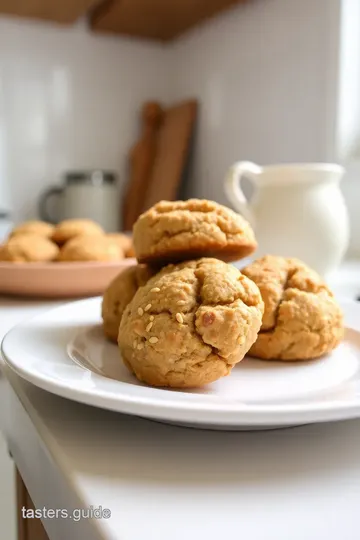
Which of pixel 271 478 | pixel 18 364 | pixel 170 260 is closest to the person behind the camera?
pixel 271 478

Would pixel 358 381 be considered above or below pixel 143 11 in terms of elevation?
below

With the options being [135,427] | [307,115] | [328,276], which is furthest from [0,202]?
[135,427]

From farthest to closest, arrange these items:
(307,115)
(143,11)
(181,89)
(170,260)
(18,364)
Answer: (181,89) → (143,11) → (307,115) → (170,260) → (18,364)

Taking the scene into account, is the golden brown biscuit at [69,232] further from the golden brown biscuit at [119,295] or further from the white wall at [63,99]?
the white wall at [63,99]

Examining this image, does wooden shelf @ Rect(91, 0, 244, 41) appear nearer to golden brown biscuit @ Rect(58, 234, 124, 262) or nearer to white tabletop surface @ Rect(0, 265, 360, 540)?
golden brown biscuit @ Rect(58, 234, 124, 262)

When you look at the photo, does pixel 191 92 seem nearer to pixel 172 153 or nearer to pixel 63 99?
pixel 172 153

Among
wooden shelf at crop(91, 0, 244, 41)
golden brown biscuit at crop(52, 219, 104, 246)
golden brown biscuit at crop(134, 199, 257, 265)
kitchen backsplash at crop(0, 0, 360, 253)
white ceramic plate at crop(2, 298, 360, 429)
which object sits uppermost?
wooden shelf at crop(91, 0, 244, 41)

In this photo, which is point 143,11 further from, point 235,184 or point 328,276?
point 328,276

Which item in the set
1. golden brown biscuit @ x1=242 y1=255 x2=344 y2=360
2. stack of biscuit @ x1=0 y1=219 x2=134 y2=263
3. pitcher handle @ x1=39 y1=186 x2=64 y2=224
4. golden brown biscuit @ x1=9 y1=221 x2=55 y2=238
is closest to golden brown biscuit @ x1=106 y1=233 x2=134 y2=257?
stack of biscuit @ x1=0 y1=219 x2=134 y2=263
